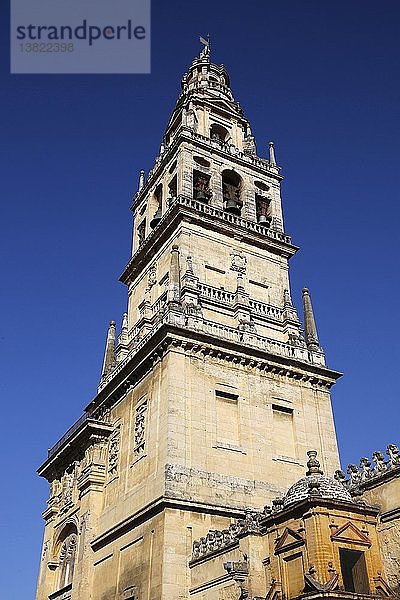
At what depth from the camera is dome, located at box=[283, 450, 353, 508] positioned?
1824 centimetres

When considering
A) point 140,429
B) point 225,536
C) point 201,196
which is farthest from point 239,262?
point 225,536

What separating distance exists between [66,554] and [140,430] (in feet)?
34.9

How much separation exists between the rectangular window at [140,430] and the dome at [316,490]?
10.3 metres

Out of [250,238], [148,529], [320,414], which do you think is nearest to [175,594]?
[148,529]

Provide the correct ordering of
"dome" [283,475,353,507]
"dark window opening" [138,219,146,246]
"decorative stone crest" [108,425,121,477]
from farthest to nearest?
"dark window opening" [138,219,146,246] < "decorative stone crest" [108,425,121,477] < "dome" [283,475,353,507]

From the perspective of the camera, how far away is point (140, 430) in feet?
94.6

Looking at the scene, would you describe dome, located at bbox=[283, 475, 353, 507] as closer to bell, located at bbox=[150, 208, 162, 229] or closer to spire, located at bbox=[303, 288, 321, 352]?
spire, located at bbox=[303, 288, 321, 352]

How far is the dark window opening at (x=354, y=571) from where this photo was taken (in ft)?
58.1

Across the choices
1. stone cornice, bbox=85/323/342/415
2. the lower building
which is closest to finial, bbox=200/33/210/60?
the lower building

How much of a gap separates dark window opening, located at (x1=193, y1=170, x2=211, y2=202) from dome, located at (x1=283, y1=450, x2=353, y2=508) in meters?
21.7

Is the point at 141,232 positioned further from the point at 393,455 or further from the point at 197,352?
the point at 393,455

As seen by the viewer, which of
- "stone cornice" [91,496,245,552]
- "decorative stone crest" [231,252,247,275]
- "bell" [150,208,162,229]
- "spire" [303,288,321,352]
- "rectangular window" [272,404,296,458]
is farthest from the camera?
"bell" [150,208,162,229]

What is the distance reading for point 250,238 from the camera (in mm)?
37188

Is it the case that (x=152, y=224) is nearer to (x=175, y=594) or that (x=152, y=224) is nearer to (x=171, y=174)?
(x=171, y=174)
